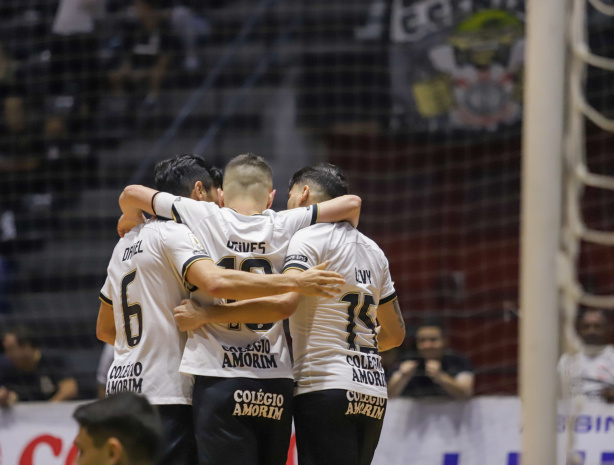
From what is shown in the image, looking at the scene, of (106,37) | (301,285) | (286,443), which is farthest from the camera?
(106,37)

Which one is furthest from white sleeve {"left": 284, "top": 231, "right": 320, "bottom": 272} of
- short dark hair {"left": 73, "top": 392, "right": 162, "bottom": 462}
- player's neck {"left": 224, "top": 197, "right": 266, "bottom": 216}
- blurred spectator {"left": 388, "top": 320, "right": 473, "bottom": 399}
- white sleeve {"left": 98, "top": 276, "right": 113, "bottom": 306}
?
blurred spectator {"left": 388, "top": 320, "right": 473, "bottom": 399}

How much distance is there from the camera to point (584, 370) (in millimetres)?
7047

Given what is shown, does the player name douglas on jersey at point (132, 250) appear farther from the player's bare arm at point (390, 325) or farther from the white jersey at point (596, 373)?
the white jersey at point (596, 373)

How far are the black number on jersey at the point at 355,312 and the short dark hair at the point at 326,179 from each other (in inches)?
21.2

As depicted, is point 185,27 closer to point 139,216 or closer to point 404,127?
point 404,127

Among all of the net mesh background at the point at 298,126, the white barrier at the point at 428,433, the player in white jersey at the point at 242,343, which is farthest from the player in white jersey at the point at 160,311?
the net mesh background at the point at 298,126

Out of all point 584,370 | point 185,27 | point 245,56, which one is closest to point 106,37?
point 185,27

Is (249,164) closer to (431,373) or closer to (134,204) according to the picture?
(134,204)

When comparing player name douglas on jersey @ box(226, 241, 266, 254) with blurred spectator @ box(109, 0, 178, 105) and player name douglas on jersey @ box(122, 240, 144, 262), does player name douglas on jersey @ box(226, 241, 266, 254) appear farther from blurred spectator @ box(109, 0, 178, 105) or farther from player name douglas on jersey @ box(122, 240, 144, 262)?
blurred spectator @ box(109, 0, 178, 105)

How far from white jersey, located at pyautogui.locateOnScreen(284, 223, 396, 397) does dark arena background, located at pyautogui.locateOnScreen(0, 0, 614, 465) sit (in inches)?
221

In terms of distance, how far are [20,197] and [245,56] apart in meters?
3.25

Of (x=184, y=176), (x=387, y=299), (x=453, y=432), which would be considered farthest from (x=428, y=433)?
(x=184, y=176)

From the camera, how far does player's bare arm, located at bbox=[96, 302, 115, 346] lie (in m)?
4.29

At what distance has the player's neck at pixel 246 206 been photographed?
13.2ft
